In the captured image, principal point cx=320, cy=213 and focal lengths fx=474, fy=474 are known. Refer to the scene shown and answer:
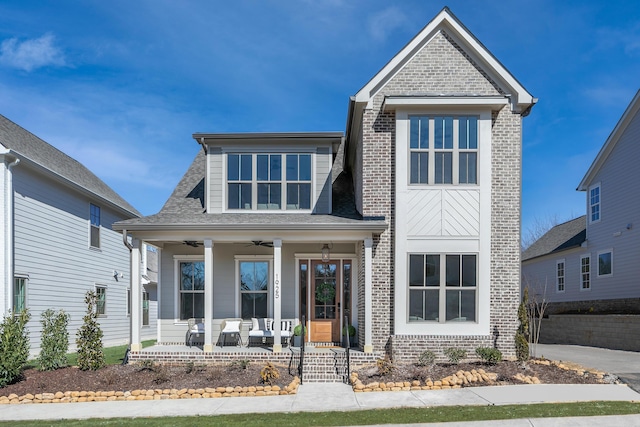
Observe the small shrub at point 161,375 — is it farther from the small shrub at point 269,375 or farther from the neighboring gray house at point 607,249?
the neighboring gray house at point 607,249

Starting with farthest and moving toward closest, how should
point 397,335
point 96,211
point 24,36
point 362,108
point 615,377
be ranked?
point 96,211 → point 24,36 → point 362,108 → point 397,335 → point 615,377

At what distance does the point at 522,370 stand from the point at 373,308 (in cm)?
354

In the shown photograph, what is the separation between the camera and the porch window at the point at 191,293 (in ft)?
45.5

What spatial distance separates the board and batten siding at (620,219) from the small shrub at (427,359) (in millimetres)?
10931

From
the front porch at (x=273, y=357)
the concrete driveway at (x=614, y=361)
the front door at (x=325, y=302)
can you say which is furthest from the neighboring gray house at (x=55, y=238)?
the concrete driveway at (x=614, y=361)

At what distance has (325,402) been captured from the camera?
863 cm

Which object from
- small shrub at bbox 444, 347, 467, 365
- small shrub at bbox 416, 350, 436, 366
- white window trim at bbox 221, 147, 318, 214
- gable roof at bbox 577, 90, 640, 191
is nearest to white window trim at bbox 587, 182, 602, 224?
gable roof at bbox 577, 90, 640, 191

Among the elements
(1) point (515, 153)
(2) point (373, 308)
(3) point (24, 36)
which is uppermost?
(3) point (24, 36)

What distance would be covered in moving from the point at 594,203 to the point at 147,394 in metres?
19.7

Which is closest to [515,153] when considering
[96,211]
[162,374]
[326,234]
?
[326,234]

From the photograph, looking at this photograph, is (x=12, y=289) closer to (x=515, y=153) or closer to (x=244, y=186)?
(x=244, y=186)

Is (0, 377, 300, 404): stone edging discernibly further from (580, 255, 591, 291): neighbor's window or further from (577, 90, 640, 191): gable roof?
(580, 255, 591, 291): neighbor's window

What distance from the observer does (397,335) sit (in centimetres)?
1142

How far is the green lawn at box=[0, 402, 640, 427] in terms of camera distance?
23.4 ft
